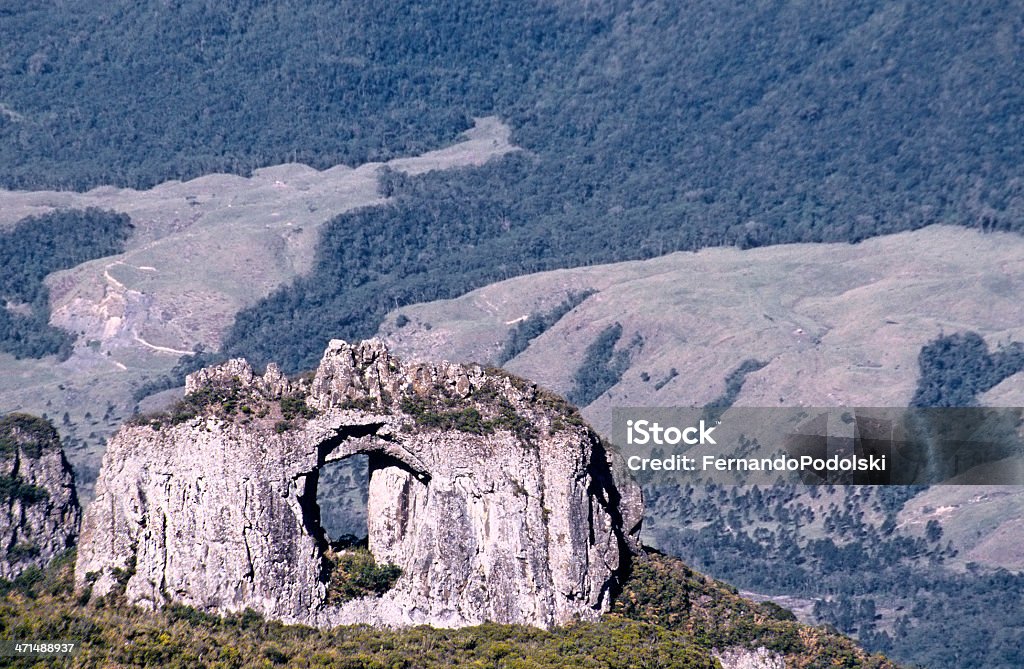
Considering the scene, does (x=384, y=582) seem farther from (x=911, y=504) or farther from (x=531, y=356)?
(x=531, y=356)

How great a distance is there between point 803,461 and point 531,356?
3652cm

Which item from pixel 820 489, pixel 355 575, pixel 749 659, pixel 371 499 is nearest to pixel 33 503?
pixel 371 499

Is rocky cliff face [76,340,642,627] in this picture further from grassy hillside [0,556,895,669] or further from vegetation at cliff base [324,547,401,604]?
grassy hillside [0,556,895,669]

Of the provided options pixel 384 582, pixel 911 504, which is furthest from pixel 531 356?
pixel 384 582

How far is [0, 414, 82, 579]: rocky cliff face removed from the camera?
74.8 meters

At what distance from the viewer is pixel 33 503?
7556 cm

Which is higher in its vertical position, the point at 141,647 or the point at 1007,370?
the point at 1007,370

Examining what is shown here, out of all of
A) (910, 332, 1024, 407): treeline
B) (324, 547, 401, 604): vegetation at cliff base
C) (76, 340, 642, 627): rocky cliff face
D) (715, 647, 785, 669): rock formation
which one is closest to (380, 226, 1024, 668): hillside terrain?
(910, 332, 1024, 407): treeline

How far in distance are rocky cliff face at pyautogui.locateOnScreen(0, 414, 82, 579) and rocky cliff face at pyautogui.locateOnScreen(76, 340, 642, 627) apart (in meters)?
5.10

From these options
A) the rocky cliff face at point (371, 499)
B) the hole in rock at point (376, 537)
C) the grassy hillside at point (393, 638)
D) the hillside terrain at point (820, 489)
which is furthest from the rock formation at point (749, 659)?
the hillside terrain at point (820, 489)

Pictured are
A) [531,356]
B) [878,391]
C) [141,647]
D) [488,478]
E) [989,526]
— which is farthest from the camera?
[531,356]

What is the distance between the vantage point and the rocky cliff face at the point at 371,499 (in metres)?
68.8

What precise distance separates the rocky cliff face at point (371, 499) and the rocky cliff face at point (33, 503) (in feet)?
16.7

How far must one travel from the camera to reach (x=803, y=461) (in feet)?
529
